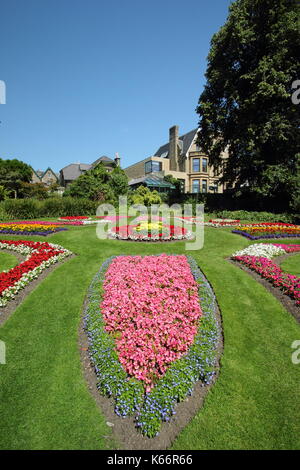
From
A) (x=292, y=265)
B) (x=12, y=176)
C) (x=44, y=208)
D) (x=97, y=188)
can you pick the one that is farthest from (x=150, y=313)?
(x=12, y=176)

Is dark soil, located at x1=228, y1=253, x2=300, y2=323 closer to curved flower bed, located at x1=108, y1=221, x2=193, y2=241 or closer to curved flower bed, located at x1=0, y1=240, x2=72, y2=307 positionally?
curved flower bed, located at x1=108, y1=221, x2=193, y2=241

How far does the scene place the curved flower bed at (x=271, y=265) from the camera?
269 inches

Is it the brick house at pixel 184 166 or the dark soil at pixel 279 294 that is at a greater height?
the brick house at pixel 184 166

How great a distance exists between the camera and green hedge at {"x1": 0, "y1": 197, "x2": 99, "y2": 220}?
21.4 metres

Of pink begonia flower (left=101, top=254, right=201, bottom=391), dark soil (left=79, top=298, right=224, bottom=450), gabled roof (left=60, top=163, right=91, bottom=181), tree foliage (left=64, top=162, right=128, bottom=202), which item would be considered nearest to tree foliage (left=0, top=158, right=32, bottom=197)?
gabled roof (left=60, top=163, right=91, bottom=181)

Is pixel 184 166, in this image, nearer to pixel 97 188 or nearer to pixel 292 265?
pixel 97 188

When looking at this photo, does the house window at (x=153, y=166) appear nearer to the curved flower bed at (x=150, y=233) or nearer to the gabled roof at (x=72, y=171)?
the gabled roof at (x=72, y=171)

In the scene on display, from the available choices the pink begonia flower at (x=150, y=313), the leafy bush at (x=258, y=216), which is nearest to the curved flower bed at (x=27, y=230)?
the pink begonia flower at (x=150, y=313)

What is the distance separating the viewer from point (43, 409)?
13.0 feet

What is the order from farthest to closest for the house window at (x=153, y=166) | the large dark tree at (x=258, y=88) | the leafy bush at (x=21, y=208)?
the house window at (x=153, y=166) → the leafy bush at (x=21, y=208) → the large dark tree at (x=258, y=88)

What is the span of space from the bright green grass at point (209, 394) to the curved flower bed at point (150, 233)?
206 inches

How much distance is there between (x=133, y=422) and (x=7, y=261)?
835cm

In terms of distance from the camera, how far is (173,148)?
45.9 meters

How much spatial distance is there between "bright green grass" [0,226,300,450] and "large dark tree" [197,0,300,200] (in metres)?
19.1
